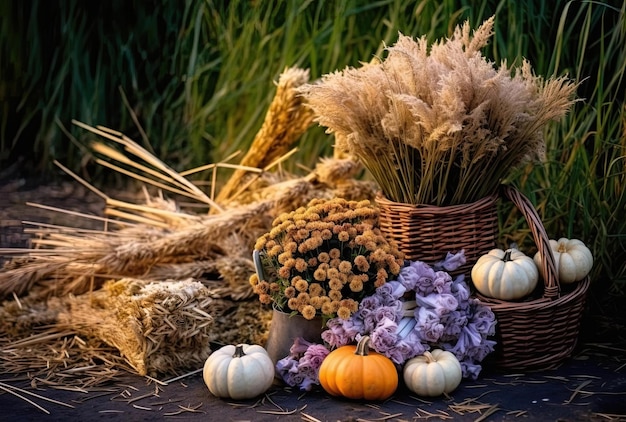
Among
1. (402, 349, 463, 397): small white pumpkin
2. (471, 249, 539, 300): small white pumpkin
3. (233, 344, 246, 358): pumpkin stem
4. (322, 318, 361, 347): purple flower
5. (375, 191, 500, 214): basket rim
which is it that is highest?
(375, 191, 500, 214): basket rim

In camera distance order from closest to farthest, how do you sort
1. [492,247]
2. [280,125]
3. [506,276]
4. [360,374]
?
[360,374]
[506,276]
[492,247]
[280,125]

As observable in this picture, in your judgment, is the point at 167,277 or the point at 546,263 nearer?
the point at 546,263

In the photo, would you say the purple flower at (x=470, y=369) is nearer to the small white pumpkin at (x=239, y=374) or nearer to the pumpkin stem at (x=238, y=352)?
the small white pumpkin at (x=239, y=374)

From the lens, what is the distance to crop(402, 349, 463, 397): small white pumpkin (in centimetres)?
305

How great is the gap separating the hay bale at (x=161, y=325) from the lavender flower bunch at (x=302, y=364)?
370 millimetres

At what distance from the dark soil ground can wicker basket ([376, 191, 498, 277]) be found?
1.46 feet

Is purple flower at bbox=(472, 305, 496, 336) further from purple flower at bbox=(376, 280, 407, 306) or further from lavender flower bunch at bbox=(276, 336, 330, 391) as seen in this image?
lavender flower bunch at bbox=(276, 336, 330, 391)

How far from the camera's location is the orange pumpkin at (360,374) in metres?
3.00

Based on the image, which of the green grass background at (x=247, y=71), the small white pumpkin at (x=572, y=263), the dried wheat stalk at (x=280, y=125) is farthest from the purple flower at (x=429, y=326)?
the dried wheat stalk at (x=280, y=125)

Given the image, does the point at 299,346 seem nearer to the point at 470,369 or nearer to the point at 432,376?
the point at 432,376

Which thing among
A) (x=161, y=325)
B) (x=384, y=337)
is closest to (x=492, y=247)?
(x=384, y=337)

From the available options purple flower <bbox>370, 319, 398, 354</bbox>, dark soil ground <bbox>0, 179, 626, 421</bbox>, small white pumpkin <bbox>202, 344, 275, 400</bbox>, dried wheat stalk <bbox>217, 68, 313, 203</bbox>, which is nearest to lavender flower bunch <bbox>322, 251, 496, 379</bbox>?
purple flower <bbox>370, 319, 398, 354</bbox>

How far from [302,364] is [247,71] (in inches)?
103

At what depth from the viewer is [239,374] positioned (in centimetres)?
307
